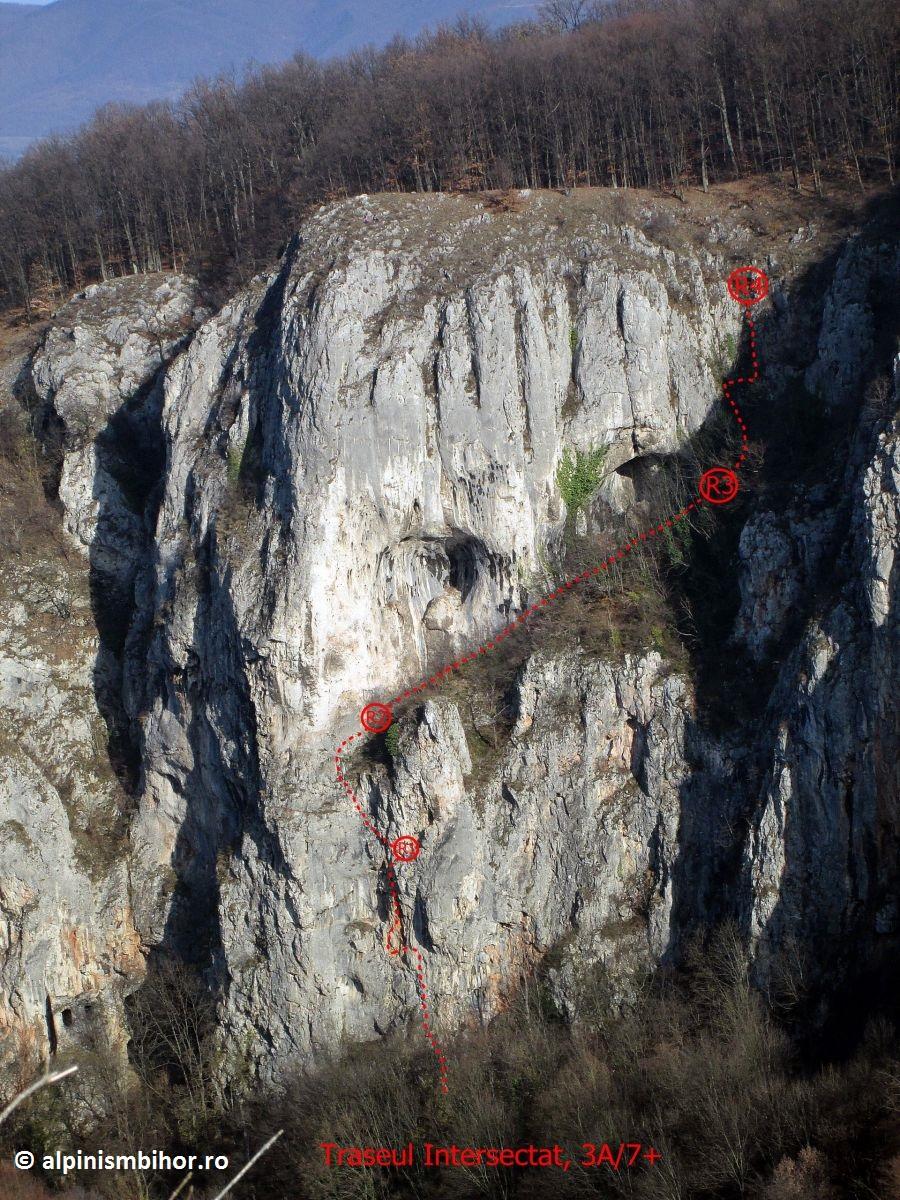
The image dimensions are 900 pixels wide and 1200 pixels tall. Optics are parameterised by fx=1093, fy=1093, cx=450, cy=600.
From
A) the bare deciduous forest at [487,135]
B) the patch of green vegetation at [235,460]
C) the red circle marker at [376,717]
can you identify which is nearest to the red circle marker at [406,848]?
the red circle marker at [376,717]

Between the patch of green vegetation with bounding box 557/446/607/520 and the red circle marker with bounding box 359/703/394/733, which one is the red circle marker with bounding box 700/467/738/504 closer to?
the patch of green vegetation with bounding box 557/446/607/520

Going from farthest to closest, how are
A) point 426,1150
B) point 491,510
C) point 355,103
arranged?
point 355,103
point 491,510
point 426,1150

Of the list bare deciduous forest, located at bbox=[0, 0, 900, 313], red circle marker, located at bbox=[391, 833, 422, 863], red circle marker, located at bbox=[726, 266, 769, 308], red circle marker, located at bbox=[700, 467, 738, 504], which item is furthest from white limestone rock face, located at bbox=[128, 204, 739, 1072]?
bare deciduous forest, located at bbox=[0, 0, 900, 313]

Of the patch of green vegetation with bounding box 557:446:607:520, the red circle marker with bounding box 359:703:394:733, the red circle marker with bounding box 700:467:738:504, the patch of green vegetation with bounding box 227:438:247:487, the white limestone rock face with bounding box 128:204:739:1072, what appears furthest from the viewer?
the patch of green vegetation with bounding box 227:438:247:487

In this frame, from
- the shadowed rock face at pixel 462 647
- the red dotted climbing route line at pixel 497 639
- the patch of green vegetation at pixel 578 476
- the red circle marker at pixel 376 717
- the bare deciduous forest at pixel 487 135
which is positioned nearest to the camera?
the shadowed rock face at pixel 462 647

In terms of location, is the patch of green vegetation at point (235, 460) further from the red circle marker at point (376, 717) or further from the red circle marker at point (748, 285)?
the red circle marker at point (748, 285)

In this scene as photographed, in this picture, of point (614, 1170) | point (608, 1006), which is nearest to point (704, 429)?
point (608, 1006)

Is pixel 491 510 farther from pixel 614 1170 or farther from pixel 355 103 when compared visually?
pixel 355 103
